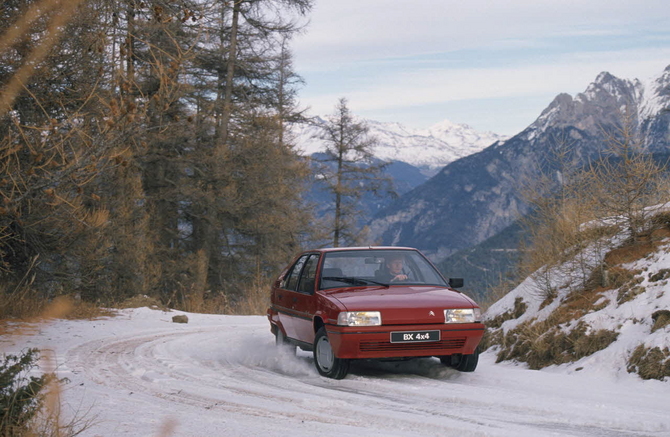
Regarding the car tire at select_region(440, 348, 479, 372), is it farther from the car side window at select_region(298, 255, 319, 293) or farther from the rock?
the rock

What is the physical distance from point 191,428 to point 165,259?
25.6 m

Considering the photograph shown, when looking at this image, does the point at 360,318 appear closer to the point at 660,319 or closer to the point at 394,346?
the point at 394,346

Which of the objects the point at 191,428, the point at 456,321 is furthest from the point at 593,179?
the point at 191,428

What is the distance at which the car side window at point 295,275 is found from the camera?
989 cm

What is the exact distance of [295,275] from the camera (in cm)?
1008

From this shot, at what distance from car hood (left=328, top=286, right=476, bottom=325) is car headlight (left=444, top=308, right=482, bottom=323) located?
54 millimetres

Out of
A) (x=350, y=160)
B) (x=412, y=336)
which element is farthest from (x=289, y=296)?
(x=350, y=160)

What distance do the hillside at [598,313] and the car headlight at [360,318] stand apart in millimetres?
2456

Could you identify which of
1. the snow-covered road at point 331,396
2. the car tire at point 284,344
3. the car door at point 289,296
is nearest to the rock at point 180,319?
the snow-covered road at point 331,396

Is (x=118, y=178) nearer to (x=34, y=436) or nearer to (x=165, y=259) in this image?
(x=165, y=259)

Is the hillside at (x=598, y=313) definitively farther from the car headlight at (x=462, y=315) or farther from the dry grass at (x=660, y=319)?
the car headlight at (x=462, y=315)

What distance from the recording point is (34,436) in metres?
4.31

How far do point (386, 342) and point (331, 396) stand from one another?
111cm

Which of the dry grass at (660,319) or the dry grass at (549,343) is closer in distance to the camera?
the dry grass at (660,319)
